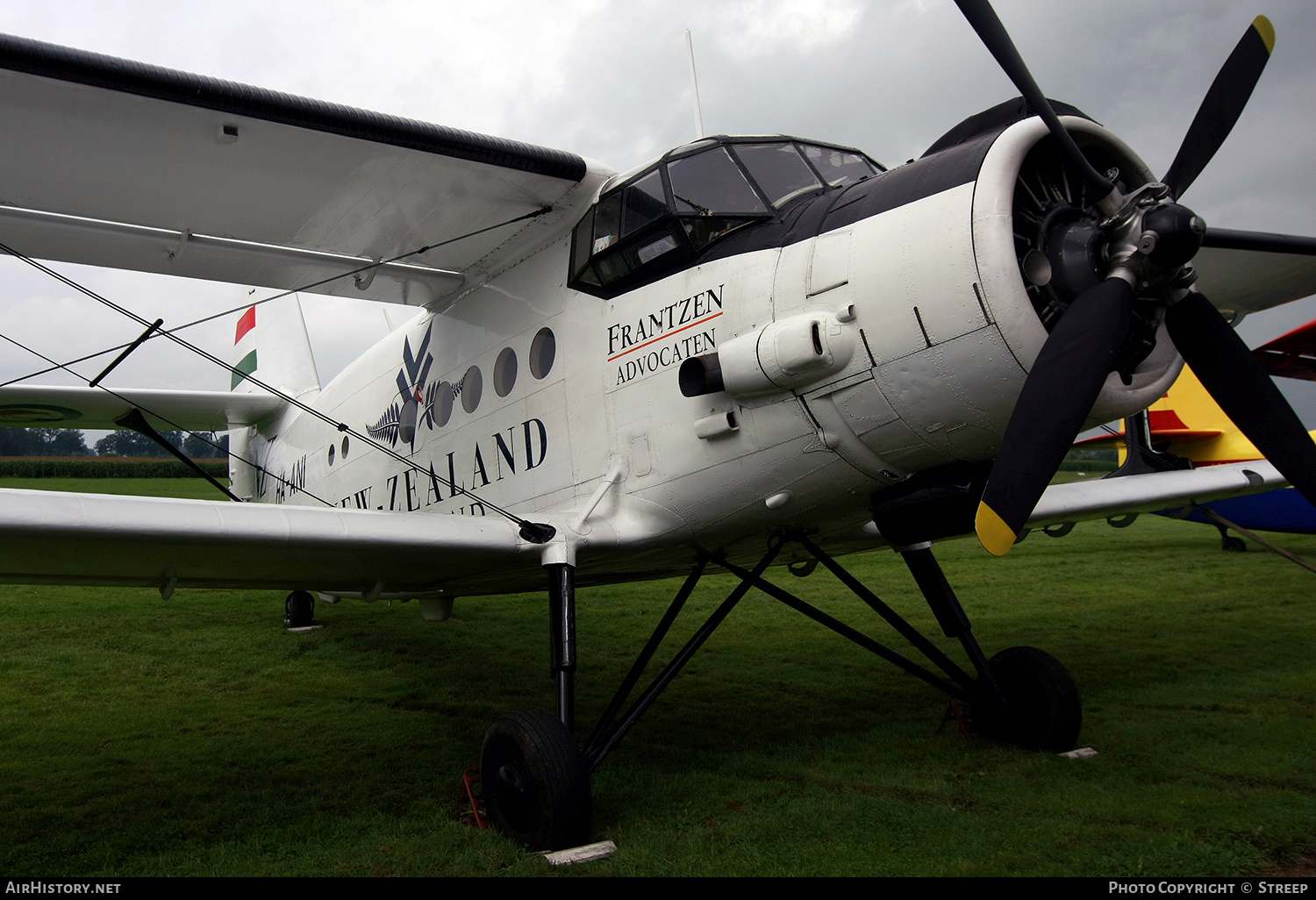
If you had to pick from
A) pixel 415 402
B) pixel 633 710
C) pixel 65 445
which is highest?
pixel 65 445

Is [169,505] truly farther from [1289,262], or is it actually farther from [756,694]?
[1289,262]

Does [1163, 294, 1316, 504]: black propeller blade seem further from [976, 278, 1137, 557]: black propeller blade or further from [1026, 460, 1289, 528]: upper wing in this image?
[1026, 460, 1289, 528]: upper wing

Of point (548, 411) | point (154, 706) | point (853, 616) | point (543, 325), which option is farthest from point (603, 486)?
point (853, 616)

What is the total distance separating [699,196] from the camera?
4664mm

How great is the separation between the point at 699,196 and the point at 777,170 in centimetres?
49

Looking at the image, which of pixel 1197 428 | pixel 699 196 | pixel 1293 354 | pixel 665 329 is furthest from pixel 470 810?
pixel 1197 428

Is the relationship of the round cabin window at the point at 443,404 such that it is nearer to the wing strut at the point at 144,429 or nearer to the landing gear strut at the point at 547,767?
the wing strut at the point at 144,429

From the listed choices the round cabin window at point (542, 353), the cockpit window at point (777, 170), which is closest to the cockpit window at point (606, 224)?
the round cabin window at point (542, 353)

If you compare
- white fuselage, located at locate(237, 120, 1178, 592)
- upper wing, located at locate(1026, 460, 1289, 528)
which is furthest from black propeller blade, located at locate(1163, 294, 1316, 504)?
upper wing, located at locate(1026, 460, 1289, 528)

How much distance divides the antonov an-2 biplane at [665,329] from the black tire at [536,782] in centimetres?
2

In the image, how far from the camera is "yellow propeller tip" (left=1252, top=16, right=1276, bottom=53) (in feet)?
14.6

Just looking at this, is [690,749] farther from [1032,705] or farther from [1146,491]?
[1146,491]

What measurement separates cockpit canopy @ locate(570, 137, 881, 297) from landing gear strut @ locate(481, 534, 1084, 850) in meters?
1.83

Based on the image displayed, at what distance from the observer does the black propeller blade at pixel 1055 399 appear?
133 inches
